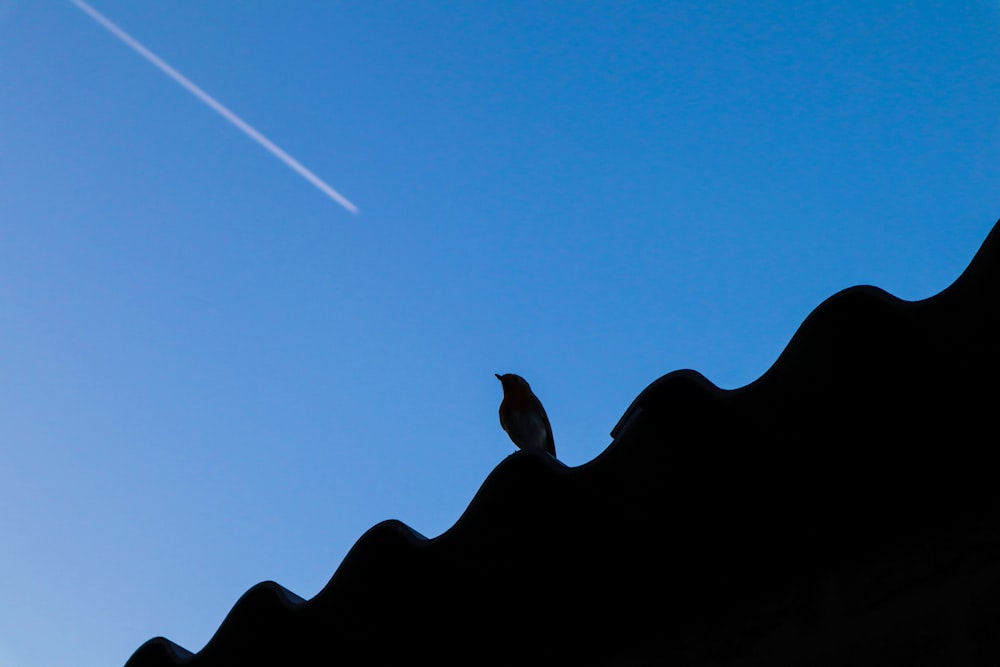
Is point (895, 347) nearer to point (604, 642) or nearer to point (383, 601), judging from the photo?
point (604, 642)

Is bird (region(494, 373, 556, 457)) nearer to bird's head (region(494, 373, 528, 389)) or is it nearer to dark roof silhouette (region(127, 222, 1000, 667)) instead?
bird's head (region(494, 373, 528, 389))

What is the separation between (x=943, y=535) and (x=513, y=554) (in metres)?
1.24

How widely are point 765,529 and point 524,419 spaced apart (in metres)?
3.41

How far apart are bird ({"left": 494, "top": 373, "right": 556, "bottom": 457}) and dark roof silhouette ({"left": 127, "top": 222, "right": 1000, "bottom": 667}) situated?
2860mm

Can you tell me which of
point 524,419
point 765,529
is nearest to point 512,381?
point 524,419

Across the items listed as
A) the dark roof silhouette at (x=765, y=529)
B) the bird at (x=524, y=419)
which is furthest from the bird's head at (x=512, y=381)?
the dark roof silhouette at (x=765, y=529)

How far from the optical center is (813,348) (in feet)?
7.61

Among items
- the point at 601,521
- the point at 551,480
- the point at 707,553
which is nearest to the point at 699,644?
the point at 707,553

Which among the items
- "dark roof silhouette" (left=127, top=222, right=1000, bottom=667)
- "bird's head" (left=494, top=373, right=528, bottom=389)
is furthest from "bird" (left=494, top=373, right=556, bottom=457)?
"dark roof silhouette" (left=127, top=222, right=1000, bottom=667)

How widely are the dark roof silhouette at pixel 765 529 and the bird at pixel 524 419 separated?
2860 mm

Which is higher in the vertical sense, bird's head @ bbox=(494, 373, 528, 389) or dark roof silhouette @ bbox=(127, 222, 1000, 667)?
bird's head @ bbox=(494, 373, 528, 389)

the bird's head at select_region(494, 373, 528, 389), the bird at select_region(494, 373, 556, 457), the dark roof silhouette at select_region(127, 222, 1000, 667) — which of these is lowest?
the dark roof silhouette at select_region(127, 222, 1000, 667)

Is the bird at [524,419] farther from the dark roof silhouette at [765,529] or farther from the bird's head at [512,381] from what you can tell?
the dark roof silhouette at [765,529]

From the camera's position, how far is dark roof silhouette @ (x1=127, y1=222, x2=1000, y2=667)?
230cm
